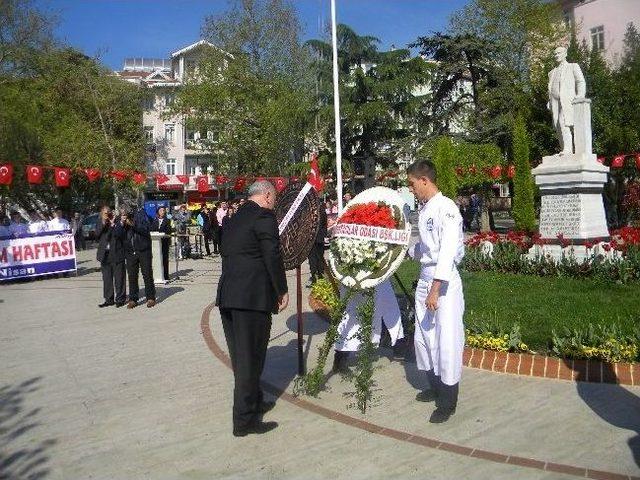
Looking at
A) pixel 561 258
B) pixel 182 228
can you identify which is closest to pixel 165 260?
pixel 561 258

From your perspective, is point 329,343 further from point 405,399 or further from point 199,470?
point 199,470

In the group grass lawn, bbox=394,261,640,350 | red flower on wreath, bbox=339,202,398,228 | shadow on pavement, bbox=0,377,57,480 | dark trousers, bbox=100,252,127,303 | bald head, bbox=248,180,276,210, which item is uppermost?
bald head, bbox=248,180,276,210

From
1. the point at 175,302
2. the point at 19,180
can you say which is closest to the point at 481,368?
the point at 175,302

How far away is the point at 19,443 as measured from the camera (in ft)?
15.4

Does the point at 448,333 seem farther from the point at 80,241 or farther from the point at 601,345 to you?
the point at 80,241

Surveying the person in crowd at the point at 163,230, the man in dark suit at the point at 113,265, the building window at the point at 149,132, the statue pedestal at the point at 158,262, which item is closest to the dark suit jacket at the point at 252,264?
the man in dark suit at the point at 113,265

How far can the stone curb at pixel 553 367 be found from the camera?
213 inches

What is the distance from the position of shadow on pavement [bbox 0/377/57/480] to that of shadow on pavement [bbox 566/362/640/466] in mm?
4034

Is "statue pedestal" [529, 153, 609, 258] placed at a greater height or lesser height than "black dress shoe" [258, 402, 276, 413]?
greater

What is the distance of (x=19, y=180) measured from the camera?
29391 mm

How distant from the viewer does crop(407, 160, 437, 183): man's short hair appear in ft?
16.4

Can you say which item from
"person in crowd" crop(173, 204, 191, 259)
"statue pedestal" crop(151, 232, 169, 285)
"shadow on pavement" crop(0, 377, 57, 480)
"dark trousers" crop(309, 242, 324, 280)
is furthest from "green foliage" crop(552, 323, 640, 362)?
"person in crowd" crop(173, 204, 191, 259)

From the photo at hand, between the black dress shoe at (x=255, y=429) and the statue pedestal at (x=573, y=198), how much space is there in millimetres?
7965

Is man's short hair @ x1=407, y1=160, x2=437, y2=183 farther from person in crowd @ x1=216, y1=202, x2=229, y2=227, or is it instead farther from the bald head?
person in crowd @ x1=216, y1=202, x2=229, y2=227
